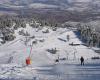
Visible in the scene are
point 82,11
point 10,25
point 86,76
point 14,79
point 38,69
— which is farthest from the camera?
point 82,11

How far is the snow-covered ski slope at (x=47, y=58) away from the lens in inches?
1208

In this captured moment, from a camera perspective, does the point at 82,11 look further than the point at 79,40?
Yes

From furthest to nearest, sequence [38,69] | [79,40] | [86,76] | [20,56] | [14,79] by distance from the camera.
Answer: [79,40], [20,56], [38,69], [86,76], [14,79]

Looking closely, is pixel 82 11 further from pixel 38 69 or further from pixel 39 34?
pixel 38 69

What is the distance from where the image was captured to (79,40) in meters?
53.2

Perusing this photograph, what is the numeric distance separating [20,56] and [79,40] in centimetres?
1202

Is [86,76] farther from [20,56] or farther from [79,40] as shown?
[79,40]

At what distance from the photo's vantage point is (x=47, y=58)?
144 feet

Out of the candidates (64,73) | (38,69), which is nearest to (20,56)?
(38,69)

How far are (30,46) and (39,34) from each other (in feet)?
18.7

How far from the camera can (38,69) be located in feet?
111

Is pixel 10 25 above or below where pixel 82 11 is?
above

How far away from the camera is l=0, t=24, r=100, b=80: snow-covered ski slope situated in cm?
3069

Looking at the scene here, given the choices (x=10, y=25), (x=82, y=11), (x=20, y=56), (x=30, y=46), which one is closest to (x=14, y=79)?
A: (x=20, y=56)
